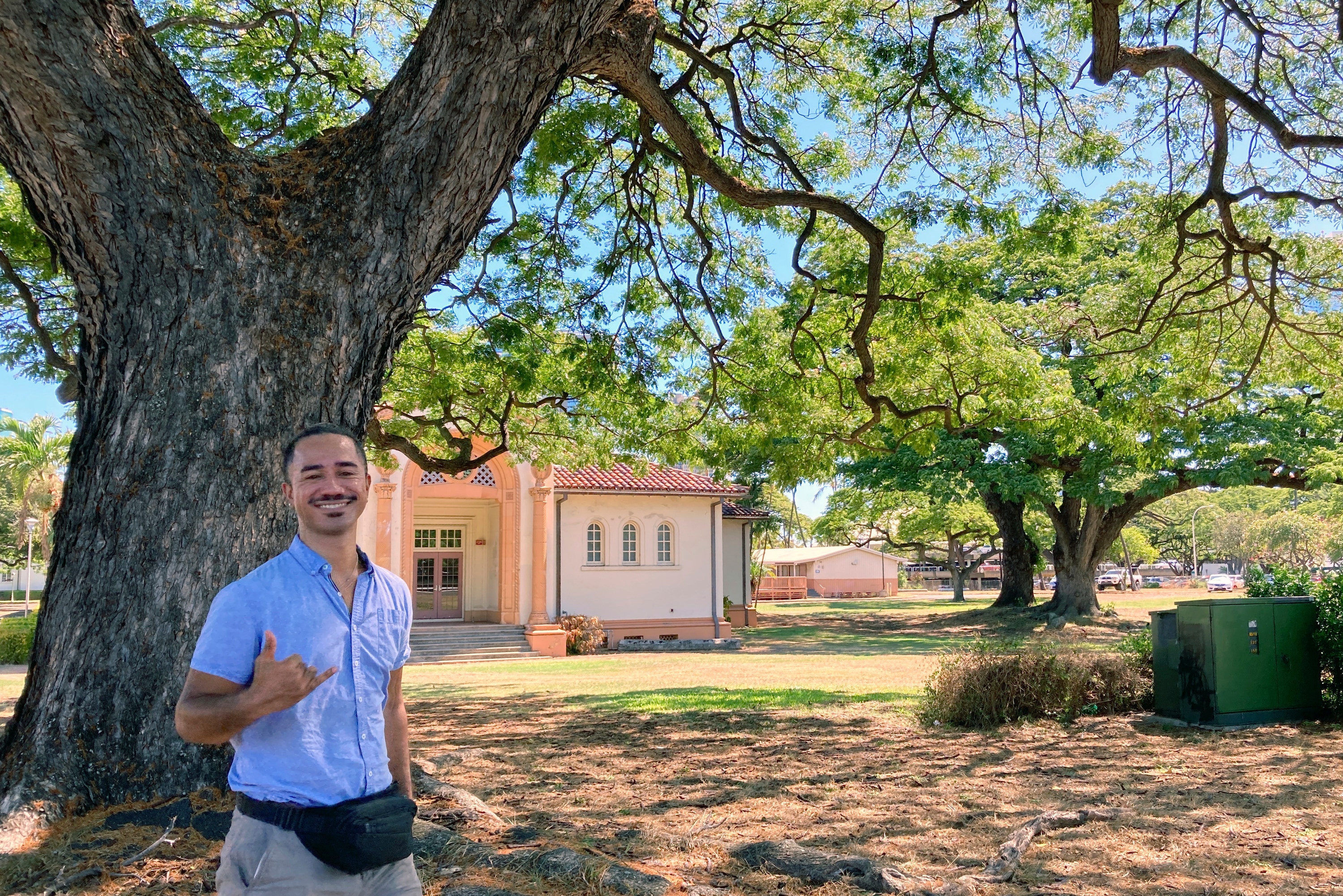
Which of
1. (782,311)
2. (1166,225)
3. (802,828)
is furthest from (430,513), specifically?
(802,828)

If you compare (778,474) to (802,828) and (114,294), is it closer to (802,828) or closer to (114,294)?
(802,828)

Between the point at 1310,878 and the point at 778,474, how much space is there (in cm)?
998

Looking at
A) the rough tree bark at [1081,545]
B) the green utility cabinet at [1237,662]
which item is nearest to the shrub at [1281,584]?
the green utility cabinet at [1237,662]

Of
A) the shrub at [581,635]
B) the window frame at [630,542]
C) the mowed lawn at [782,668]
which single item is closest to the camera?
the mowed lawn at [782,668]

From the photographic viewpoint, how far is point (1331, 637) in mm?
9789

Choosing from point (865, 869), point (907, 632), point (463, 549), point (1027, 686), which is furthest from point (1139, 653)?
point (907, 632)

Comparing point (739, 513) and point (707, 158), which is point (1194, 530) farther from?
point (707, 158)

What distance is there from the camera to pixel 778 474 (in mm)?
14656

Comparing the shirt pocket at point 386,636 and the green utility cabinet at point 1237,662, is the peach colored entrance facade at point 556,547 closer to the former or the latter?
the green utility cabinet at point 1237,662

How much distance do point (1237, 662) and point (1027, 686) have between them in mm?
2024

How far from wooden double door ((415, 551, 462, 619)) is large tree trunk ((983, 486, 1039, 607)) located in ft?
62.1

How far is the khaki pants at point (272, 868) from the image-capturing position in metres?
2.29

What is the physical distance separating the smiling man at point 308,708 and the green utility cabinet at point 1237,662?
30.6 feet

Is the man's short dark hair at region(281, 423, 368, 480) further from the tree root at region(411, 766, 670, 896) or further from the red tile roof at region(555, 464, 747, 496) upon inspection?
the red tile roof at region(555, 464, 747, 496)
